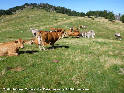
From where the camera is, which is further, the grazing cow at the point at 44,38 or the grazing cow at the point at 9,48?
the grazing cow at the point at 44,38

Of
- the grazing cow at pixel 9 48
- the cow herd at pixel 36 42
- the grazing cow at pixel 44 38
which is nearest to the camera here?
the grazing cow at pixel 9 48

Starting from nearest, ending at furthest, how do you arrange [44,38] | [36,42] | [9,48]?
[9,48] → [44,38] → [36,42]

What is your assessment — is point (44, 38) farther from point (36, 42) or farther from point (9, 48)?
point (9, 48)

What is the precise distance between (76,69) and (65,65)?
117 cm

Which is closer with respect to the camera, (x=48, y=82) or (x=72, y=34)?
(x=48, y=82)

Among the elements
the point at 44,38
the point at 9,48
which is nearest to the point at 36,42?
the point at 44,38

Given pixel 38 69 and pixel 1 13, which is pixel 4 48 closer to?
pixel 38 69

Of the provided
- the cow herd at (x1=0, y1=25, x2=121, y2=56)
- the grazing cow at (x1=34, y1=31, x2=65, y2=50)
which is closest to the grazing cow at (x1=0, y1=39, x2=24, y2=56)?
the cow herd at (x1=0, y1=25, x2=121, y2=56)

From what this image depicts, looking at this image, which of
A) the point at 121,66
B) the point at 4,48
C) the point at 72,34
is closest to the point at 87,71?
the point at 121,66

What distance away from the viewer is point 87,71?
1284 cm

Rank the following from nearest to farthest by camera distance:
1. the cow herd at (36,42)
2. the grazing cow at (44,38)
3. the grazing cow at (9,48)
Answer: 1. the grazing cow at (9,48)
2. the cow herd at (36,42)
3. the grazing cow at (44,38)

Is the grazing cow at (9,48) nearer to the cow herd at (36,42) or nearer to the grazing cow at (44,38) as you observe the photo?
the cow herd at (36,42)

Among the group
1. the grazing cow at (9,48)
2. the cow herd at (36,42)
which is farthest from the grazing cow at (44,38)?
the grazing cow at (9,48)

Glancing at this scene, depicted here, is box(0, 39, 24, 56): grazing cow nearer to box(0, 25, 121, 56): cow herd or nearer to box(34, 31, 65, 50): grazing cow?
box(0, 25, 121, 56): cow herd
